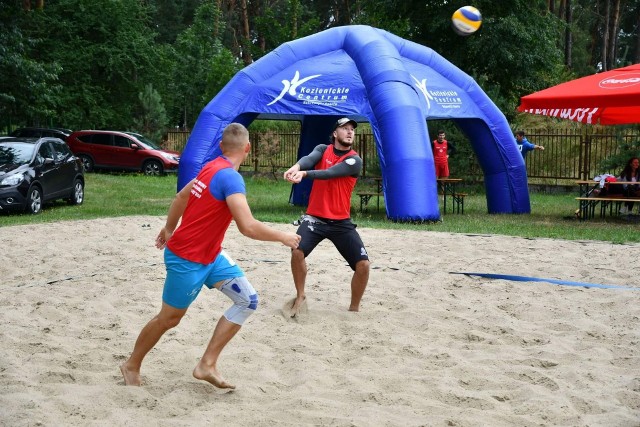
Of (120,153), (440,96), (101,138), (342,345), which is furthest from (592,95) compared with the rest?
(101,138)

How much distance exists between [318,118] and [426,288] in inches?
A: 406

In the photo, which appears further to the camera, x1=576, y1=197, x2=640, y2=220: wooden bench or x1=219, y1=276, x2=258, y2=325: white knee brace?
x1=576, y1=197, x2=640, y2=220: wooden bench

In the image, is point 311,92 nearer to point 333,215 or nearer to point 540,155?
point 333,215

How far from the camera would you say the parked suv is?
29719mm

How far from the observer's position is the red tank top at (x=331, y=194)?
762 cm

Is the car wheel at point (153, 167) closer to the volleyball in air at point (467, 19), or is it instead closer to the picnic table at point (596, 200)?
the picnic table at point (596, 200)

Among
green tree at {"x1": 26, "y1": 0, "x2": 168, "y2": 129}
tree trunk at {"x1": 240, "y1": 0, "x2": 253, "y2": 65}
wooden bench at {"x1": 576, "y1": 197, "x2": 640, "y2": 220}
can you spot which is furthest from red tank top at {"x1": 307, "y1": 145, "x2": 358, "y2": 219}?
tree trunk at {"x1": 240, "y1": 0, "x2": 253, "y2": 65}

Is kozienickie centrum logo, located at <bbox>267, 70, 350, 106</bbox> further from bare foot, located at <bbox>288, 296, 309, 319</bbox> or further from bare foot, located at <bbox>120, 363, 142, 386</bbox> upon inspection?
bare foot, located at <bbox>120, 363, 142, 386</bbox>

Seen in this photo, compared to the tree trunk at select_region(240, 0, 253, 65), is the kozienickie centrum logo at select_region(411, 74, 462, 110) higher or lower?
lower

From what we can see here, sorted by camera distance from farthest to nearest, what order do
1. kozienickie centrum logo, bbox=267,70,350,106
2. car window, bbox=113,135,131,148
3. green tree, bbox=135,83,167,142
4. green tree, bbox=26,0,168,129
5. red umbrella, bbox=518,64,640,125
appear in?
green tree, bbox=135,83,167,142, green tree, bbox=26,0,168,129, car window, bbox=113,135,131,148, kozienickie centrum logo, bbox=267,70,350,106, red umbrella, bbox=518,64,640,125

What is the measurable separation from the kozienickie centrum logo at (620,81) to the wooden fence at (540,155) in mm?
6613

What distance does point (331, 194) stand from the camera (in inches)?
302

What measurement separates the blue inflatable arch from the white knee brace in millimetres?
9514

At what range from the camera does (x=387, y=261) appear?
10.5m
